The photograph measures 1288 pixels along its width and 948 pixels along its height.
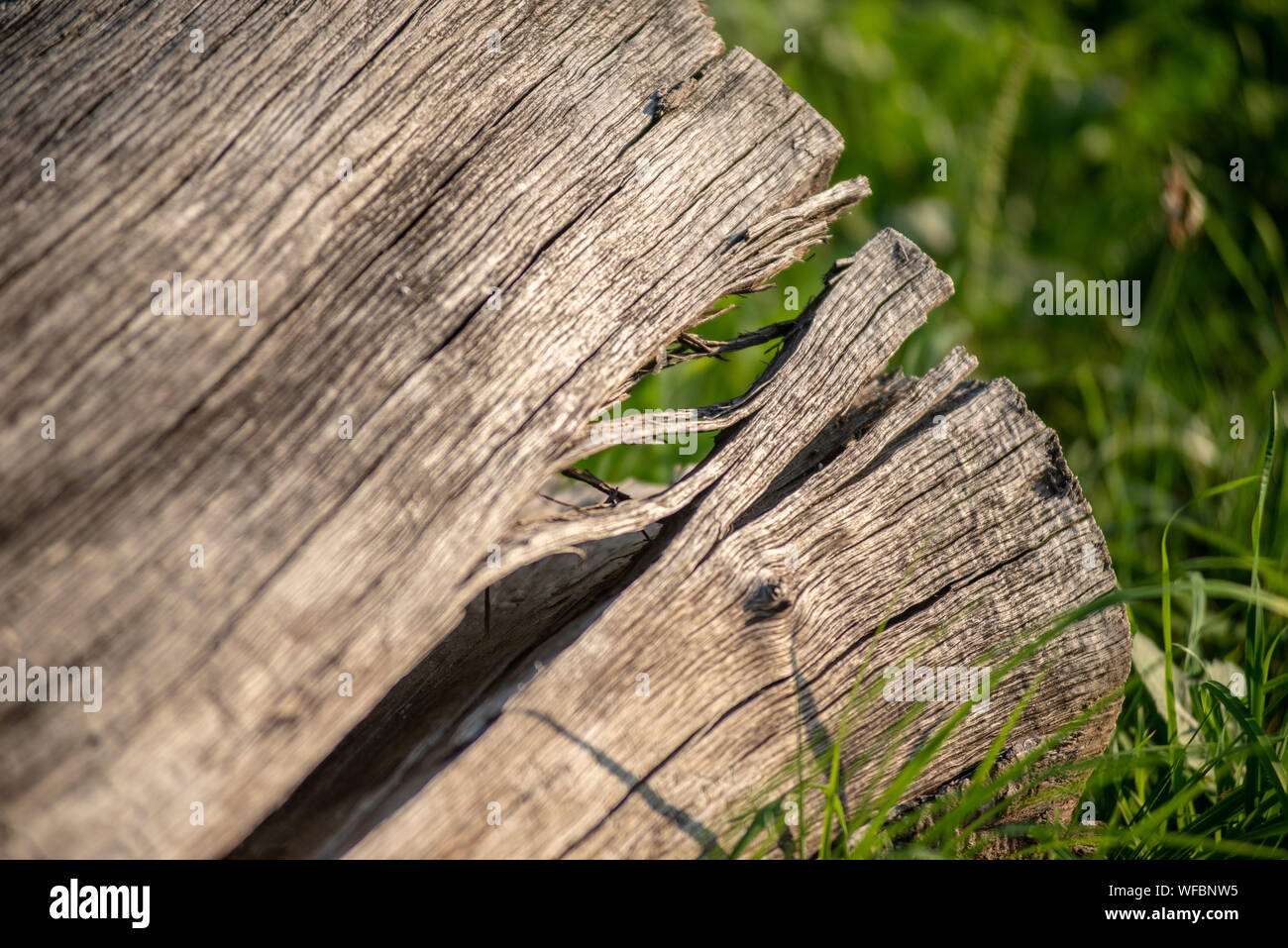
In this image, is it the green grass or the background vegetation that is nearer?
the green grass

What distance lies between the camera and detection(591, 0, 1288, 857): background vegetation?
2.55 m

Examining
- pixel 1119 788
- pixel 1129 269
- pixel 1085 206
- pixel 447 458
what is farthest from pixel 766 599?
pixel 1085 206

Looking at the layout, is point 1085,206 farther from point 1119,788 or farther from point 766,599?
point 766,599

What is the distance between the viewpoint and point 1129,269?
4758 millimetres

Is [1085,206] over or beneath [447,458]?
over

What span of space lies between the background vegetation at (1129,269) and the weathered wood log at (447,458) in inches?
18.3

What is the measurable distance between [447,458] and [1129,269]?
173 inches

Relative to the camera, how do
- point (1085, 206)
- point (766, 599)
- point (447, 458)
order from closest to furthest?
point (447, 458), point (766, 599), point (1085, 206)

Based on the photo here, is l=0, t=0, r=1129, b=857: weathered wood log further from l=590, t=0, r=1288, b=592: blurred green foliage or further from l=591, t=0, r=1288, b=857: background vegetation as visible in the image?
l=590, t=0, r=1288, b=592: blurred green foliage

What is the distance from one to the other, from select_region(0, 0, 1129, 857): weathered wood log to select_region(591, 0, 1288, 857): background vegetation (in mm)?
465

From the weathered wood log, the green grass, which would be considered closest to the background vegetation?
the green grass

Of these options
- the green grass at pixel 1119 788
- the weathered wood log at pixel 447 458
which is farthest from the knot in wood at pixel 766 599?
the green grass at pixel 1119 788

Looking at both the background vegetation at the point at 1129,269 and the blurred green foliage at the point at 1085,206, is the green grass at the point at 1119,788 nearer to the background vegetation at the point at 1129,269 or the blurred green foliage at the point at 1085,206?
the background vegetation at the point at 1129,269

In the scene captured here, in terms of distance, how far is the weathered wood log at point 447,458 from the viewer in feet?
5.34
